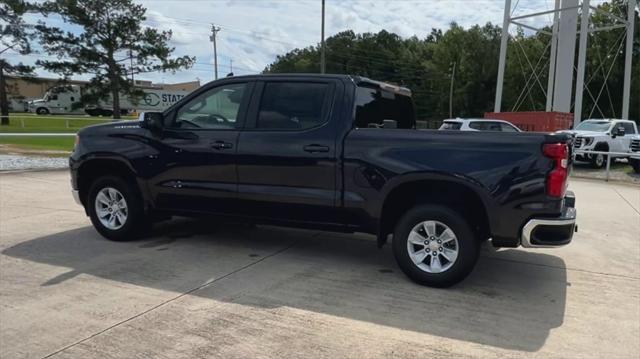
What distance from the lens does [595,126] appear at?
20.1m

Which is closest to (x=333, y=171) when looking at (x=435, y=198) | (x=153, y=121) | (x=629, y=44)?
(x=435, y=198)

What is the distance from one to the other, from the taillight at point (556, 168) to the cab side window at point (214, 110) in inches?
122

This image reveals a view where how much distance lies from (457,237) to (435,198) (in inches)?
17.9

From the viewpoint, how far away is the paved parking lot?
3.75 meters

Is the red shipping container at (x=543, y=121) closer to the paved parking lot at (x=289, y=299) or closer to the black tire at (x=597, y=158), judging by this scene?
the black tire at (x=597, y=158)

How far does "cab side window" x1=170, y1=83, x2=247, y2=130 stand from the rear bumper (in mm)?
3086

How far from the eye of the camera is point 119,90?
1679 inches

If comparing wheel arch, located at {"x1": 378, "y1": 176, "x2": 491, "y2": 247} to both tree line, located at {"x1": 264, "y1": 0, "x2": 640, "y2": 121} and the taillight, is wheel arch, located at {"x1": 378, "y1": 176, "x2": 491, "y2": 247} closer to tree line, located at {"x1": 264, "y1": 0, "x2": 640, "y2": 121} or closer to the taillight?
the taillight

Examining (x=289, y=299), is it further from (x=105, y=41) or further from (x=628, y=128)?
(x=105, y=41)

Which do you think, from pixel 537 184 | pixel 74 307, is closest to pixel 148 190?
pixel 74 307

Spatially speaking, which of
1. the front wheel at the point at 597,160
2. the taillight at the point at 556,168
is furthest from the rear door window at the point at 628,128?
the taillight at the point at 556,168

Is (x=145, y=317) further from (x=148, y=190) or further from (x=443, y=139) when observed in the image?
(x=443, y=139)

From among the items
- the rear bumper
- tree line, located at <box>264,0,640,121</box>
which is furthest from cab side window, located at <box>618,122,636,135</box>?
the rear bumper

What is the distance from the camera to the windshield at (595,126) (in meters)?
19.7
